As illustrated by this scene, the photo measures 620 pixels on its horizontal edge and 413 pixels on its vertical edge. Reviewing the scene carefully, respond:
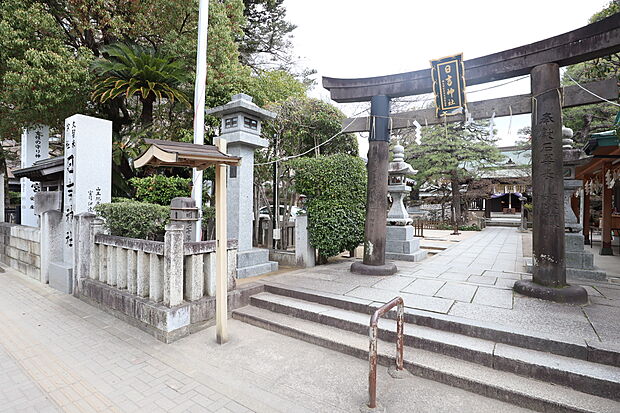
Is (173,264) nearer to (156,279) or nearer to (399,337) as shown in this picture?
(156,279)

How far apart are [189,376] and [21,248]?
8694 millimetres

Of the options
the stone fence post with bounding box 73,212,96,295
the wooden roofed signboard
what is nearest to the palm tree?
the stone fence post with bounding box 73,212,96,295

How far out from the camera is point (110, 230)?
624 centimetres

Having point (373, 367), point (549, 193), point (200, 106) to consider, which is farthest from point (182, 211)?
point (549, 193)

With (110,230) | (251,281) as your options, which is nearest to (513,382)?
(251,281)

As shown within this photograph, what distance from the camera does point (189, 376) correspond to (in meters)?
3.51

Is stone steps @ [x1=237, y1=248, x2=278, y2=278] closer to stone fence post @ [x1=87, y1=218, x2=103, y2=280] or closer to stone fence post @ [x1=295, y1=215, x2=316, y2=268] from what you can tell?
stone fence post @ [x1=295, y1=215, x2=316, y2=268]

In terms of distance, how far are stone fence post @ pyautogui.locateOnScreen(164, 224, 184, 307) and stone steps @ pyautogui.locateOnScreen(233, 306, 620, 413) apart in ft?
5.15

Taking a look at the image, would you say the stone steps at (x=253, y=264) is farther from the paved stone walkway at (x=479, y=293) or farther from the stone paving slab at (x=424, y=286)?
the stone paving slab at (x=424, y=286)

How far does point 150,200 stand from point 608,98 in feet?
32.6

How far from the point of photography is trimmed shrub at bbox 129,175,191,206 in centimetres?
828

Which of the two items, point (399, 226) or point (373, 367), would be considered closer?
point (373, 367)

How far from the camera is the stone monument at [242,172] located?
677cm

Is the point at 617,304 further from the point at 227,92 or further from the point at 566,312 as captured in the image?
the point at 227,92
